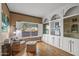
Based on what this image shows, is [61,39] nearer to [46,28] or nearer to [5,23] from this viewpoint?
[46,28]

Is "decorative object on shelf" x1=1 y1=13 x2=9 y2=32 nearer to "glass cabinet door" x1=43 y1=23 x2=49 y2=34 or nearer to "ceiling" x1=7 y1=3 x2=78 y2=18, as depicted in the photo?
"ceiling" x1=7 y1=3 x2=78 y2=18

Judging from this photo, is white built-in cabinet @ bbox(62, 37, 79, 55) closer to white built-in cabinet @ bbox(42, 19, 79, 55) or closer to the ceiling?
white built-in cabinet @ bbox(42, 19, 79, 55)

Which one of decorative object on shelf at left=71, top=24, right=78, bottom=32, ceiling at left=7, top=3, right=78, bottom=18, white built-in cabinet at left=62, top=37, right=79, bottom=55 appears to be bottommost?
white built-in cabinet at left=62, top=37, right=79, bottom=55

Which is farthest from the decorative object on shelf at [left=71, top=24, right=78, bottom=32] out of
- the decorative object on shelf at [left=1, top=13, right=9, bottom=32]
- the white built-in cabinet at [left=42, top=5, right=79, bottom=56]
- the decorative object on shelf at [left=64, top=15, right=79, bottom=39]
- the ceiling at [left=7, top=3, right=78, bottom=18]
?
the decorative object on shelf at [left=1, top=13, right=9, bottom=32]

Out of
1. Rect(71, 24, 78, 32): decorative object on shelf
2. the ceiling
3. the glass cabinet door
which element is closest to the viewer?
the ceiling

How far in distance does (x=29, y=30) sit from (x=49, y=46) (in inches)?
29.8

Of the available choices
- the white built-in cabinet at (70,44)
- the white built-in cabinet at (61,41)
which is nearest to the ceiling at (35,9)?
the white built-in cabinet at (61,41)

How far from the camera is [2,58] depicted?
1876 millimetres

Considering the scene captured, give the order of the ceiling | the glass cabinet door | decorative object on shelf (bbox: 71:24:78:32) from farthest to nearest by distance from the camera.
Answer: decorative object on shelf (bbox: 71:24:78:32)
the glass cabinet door
the ceiling

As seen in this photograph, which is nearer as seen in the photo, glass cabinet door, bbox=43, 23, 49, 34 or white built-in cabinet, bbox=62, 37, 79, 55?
glass cabinet door, bbox=43, 23, 49, 34

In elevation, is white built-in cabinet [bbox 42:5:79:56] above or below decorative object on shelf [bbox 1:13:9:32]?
below

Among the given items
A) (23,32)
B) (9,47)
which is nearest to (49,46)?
(23,32)

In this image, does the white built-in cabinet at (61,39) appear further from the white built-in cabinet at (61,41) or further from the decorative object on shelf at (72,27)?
the decorative object on shelf at (72,27)

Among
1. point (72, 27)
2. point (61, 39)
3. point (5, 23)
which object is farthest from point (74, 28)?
point (5, 23)
